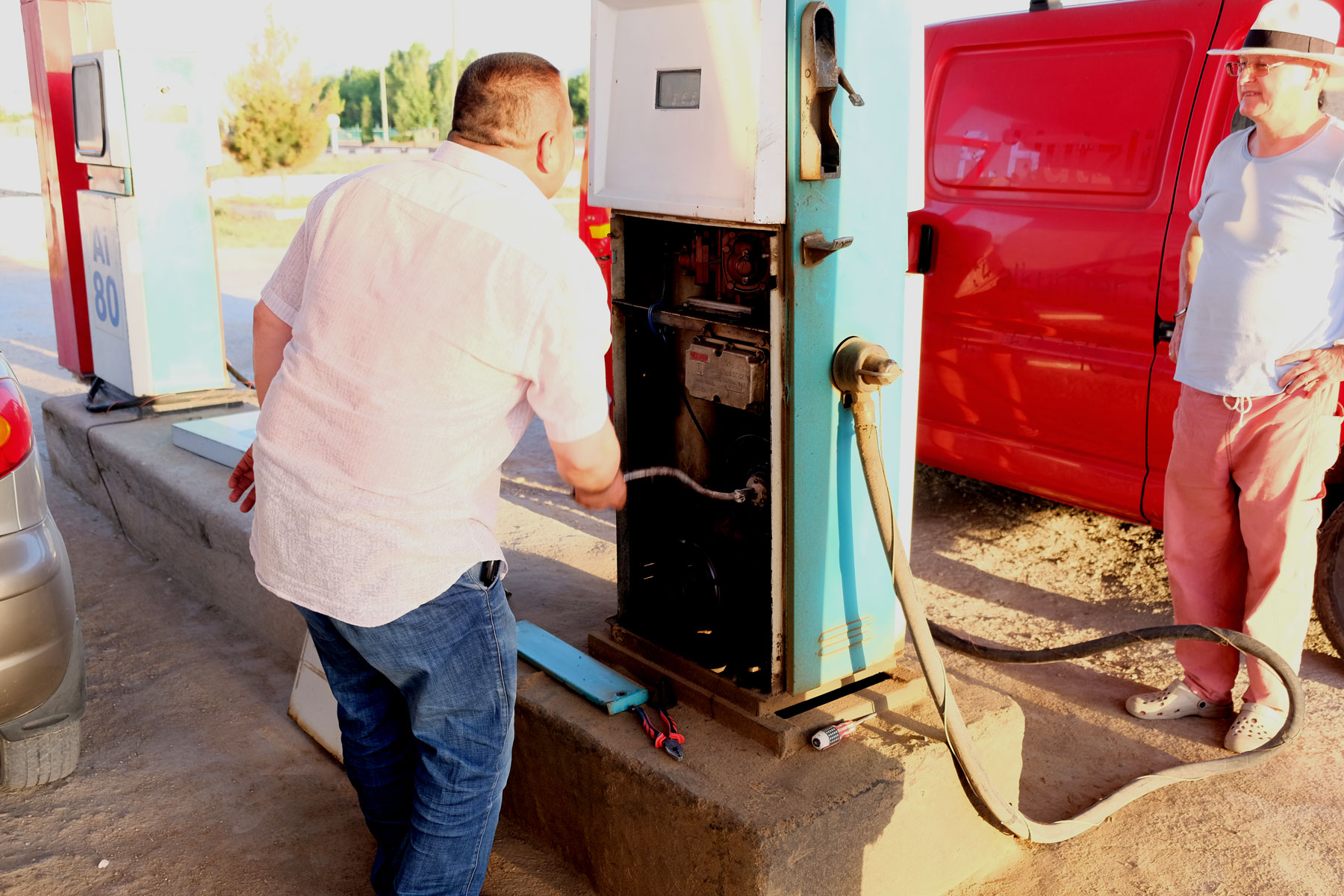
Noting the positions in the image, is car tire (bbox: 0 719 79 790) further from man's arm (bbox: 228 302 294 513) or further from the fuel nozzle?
the fuel nozzle

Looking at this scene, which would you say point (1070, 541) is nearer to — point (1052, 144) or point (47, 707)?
point (1052, 144)

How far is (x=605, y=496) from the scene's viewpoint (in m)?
2.14

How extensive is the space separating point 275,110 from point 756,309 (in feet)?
101

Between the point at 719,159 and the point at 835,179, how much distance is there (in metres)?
0.26

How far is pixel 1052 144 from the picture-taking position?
13.9 feet

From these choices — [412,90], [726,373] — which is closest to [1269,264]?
[726,373]

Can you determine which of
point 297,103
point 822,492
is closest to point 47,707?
point 822,492

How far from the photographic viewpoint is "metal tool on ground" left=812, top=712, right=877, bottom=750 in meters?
2.62

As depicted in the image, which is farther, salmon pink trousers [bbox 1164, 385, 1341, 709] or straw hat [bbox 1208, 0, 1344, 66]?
salmon pink trousers [bbox 1164, 385, 1341, 709]

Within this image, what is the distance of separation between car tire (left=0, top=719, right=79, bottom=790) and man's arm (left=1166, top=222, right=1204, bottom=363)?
11.0ft

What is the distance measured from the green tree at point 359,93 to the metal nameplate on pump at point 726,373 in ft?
255

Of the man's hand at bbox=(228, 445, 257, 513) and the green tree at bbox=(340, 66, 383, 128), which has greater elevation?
the green tree at bbox=(340, 66, 383, 128)

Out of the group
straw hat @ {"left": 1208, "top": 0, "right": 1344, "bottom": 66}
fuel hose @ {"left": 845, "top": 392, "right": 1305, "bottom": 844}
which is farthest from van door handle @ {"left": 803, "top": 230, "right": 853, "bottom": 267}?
straw hat @ {"left": 1208, "top": 0, "right": 1344, "bottom": 66}

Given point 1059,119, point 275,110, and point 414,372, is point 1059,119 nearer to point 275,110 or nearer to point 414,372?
point 414,372
